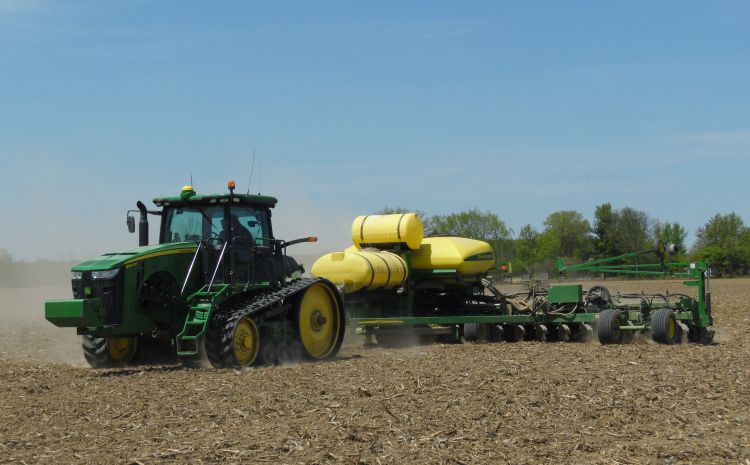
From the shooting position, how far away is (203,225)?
45.7 feet

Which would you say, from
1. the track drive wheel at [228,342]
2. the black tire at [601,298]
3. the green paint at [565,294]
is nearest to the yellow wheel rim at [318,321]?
the track drive wheel at [228,342]

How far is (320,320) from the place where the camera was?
48.5 feet

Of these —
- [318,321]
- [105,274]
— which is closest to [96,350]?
[105,274]

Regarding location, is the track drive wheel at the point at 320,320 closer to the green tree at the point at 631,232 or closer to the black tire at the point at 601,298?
the black tire at the point at 601,298

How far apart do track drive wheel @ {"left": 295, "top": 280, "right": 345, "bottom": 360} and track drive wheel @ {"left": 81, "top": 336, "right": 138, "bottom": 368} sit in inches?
103

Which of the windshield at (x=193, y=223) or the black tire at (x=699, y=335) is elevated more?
the windshield at (x=193, y=223)

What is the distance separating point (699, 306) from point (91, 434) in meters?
13.0

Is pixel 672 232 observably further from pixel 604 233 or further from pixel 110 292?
pixel 110 292

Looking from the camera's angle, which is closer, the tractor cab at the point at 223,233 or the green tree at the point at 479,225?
the tractor cab at the point at 223,233

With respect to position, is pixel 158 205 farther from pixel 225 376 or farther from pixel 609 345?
pixel 609 345

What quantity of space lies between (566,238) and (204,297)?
8017 centimetres

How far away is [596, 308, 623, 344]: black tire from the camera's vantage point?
16922 mm

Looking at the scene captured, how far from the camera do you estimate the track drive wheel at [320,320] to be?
47.1ft

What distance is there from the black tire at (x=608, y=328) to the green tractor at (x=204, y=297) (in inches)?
196
